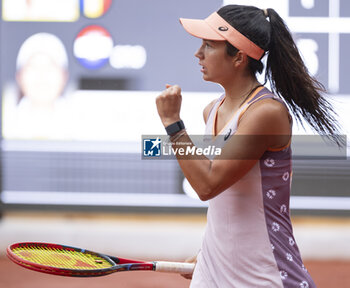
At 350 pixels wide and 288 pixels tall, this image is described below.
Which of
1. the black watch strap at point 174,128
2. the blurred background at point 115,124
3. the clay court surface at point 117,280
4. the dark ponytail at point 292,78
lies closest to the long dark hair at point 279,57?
the dark ponytail at point 292,78

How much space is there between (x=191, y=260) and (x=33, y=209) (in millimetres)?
3836

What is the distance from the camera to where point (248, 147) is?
171 centimetres

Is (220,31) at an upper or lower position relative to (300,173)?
upper

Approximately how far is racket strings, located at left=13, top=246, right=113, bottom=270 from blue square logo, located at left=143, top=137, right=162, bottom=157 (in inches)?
21.0

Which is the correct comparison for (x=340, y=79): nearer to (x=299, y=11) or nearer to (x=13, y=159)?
(x=299, y=11)

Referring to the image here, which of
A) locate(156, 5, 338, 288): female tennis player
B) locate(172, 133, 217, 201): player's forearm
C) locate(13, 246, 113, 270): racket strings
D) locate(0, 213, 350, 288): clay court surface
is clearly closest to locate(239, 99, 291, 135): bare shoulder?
locate(156, 5, 338, 288): female tennis player

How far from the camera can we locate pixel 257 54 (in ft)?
6.06

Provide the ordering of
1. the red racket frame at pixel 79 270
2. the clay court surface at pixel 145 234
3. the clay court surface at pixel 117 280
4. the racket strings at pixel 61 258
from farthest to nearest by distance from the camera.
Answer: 1. the clay court surface at pixel 145 234
2. the clay court surface at pixel 117 280
3. the racket strings at pixel 61 258
4. the red racket frame at pixel 79 270

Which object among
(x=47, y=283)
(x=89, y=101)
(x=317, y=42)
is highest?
(x=317, y=42)

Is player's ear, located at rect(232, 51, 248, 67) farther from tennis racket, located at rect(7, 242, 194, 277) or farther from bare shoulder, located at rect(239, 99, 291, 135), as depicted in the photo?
tennis racket, located at rect(7, 242, 194, 277)

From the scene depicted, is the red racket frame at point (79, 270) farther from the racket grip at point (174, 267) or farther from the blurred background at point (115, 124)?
the blurred background at point (115, 124)

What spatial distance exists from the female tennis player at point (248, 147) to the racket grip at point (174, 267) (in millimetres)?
156

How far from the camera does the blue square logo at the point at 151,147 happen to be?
266 centimetres

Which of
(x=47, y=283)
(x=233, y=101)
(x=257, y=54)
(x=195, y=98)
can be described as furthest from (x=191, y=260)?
(x=195, y=98)
